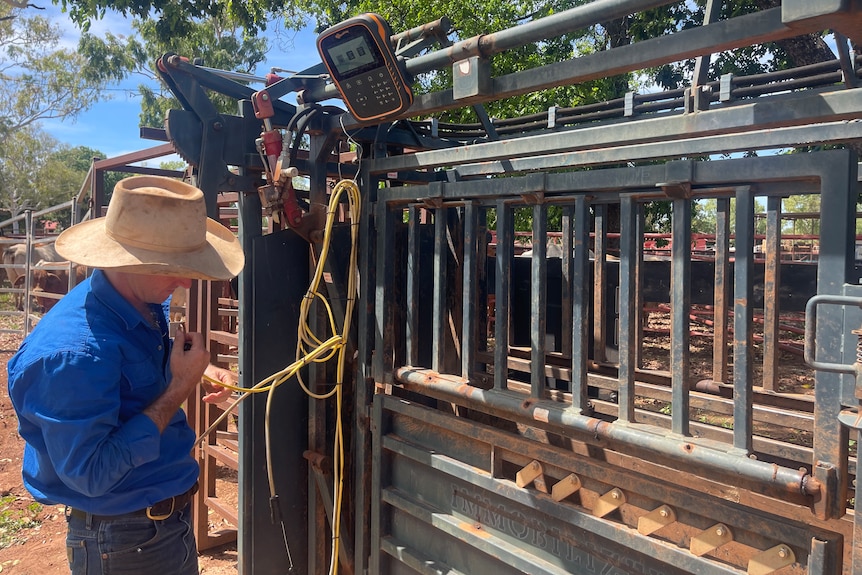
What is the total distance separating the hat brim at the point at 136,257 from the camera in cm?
210

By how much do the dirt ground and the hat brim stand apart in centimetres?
319

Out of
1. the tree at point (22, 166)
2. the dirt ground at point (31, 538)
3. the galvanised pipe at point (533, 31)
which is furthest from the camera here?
the tree at point (22, 166)

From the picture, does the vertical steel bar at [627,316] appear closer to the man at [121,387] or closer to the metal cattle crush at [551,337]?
the metal cattle crush at [551,337]

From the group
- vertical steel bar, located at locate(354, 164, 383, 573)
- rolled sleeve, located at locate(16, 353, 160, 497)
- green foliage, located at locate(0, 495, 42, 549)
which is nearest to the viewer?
rolled sleeve, located at locate(16, 353, 160, 497)

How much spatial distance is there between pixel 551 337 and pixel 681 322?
1765mm

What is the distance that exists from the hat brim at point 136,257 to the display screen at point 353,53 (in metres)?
0.88

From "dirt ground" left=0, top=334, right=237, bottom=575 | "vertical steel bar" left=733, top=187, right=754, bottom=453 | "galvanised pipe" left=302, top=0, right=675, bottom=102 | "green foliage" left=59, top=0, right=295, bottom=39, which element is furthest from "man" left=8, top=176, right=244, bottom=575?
"green foliage" left=59, top=0, right=295, bottom=39

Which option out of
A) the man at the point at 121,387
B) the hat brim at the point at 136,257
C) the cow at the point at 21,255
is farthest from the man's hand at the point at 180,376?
the cow at the point at 21,255

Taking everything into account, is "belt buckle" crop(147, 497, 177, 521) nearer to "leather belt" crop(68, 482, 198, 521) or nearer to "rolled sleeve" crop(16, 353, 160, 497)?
"leather belt" crop(68, 482, 198, 521)

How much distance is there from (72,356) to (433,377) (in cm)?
138

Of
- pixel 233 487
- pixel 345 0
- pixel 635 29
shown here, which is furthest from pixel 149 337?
pixel 345 0

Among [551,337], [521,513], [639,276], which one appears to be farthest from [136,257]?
[551,337]

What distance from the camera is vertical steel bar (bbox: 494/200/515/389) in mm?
2496

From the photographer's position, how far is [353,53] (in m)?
2.49
